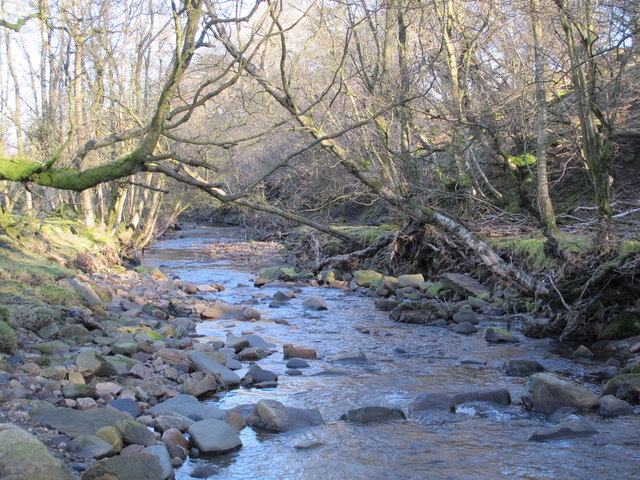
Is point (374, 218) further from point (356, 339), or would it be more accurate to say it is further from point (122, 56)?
point (356, 339)

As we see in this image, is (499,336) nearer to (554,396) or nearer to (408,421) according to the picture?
(554,396)

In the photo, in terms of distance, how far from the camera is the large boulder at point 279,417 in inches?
219

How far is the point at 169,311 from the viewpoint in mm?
11266

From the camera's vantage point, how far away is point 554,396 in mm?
6008

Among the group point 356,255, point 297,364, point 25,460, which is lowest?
point 297,364

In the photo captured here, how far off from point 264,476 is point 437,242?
10420mm

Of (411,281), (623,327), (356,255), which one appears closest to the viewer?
(623,327)

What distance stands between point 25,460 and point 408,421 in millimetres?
3456

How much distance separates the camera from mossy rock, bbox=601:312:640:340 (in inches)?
330

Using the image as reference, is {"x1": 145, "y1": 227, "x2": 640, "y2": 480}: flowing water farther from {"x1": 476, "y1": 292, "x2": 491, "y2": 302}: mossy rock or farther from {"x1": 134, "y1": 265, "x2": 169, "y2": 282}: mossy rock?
{"x1": 134, "y1": 265, "x2": 169, "y2": 282}: mossy rock

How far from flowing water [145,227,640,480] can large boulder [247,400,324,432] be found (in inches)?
4.2

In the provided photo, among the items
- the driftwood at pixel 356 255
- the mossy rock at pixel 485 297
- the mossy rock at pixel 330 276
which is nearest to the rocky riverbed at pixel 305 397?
the mossy rock at pixel 485 297

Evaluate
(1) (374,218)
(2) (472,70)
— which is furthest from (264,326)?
(1) (374,218)

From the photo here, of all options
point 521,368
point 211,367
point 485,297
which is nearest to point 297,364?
point 211,367
